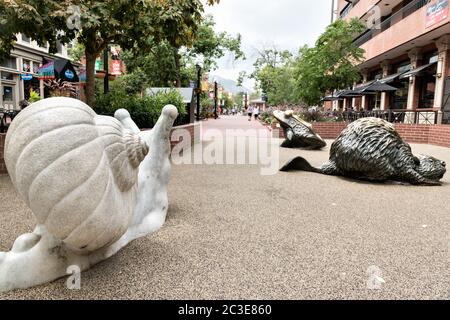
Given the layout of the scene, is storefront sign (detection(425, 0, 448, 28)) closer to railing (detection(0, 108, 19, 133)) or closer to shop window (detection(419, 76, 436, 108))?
shop window (detection(419, 76, 436, 108))

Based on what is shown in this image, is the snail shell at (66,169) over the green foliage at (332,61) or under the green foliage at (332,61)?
under

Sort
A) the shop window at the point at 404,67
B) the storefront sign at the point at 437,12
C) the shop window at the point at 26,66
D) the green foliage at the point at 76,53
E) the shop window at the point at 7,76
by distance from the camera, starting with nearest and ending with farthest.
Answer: the storefront sign at the point at 437,12, the shop window at the point at 404,67, the shop window at the point at 7,76, the shop window at the point at 26,66, the green foliage at the point at 76,53

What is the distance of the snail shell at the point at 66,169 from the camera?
1.78m

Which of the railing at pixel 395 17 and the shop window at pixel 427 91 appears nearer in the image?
the railing at pixel 395 17

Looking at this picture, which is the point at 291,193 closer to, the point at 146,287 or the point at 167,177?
the point at 167,177

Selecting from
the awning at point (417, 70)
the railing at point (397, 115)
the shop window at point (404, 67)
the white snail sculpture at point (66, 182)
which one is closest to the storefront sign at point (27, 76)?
the railing at point (397, 115)

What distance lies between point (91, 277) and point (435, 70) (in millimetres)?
19571

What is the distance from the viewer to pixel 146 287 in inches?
85.0

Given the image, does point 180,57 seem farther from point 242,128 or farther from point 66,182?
point 66,182

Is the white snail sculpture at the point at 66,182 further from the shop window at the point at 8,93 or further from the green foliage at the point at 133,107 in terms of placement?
the shop window at the point at 8,93

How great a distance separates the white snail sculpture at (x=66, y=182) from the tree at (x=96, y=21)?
3.69 m

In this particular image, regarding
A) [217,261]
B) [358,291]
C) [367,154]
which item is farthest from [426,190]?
[217,261]

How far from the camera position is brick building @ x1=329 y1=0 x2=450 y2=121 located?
610 inches

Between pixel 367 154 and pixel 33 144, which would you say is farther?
pixel 367 154
